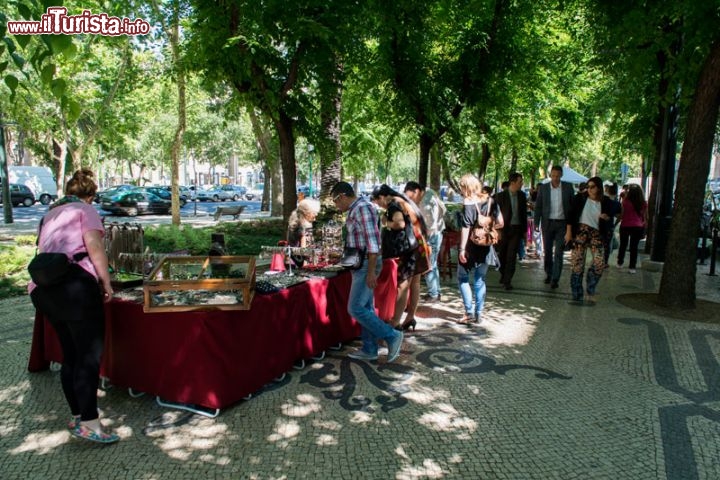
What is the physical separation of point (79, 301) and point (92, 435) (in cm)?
90

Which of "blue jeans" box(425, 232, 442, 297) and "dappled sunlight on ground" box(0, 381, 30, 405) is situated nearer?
"dappled sunlight on ground" box(0, 381, 30, 405)

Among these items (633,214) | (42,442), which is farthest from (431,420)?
(633,214)

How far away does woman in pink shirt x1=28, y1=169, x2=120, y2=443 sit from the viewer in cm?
335

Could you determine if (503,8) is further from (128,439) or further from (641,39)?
(128,439)

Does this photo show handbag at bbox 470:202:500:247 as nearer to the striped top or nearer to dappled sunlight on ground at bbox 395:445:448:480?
the striped top

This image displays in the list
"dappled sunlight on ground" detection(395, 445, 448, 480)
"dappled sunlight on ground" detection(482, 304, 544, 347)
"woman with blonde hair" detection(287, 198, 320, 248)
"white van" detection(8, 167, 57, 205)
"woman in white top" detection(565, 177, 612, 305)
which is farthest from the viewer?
"white van" detection(8, 167, 57, 205)

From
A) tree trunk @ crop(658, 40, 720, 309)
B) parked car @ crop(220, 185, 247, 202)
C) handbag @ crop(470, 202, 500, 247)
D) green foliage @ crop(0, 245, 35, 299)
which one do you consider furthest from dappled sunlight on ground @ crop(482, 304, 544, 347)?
parked car @ crop(220, 185, 247, 202)

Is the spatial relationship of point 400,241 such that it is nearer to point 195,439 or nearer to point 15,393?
point 195,439

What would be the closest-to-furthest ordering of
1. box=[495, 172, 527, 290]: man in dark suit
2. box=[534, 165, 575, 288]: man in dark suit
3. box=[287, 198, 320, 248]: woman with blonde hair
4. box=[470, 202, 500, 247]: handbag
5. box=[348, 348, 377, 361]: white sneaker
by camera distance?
box=[348, 348, 377, 361]: white sneaker < box=[470, 202, 500, 247]: handbag < box=[287, 198, 320, 248]: woman with blonde hair < box=[534, 165, 575, 288]: man in dark suit < box=[495, 172, 527, 290]: man in dark suit

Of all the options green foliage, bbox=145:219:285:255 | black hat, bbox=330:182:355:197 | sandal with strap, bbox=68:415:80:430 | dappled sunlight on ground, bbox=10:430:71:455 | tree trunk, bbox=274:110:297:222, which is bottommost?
dappled sunlight on ground, bbox=10:430:71:455

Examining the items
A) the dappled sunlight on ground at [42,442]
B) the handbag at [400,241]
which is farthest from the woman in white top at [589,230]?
the dappled sunlight on ground at [42,442]

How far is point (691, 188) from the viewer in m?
6.98

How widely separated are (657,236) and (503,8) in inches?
220

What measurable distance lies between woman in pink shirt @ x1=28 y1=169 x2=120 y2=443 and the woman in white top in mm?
6293
